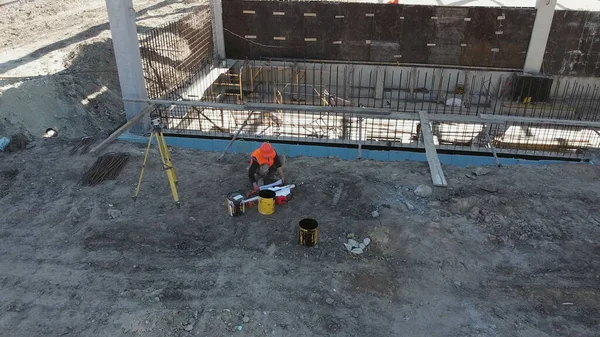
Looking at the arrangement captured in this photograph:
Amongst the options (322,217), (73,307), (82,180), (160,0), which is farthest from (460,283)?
(160,0)

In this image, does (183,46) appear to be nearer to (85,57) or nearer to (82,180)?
(85,57)

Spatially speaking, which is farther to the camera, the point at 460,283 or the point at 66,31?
the point at 66,31

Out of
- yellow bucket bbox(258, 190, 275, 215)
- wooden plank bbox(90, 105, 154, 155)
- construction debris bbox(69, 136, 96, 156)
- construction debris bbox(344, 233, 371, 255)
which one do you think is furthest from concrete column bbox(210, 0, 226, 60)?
construction debris bbox(344, 233, 371, 255)

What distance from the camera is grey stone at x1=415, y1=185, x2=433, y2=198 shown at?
807 centimetres

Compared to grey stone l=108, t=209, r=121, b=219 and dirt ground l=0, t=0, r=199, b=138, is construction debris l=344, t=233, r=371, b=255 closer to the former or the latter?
grey stone l=108, t=209, r=121, b=219

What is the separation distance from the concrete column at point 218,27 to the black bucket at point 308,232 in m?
12.1

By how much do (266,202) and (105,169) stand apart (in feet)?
11.8

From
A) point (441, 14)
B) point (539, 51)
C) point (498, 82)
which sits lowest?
point (498, 82)

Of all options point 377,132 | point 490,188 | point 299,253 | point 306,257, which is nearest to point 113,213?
point 299,253

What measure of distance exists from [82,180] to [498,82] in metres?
14.0

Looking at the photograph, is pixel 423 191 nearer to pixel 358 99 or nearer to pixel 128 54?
pixel 128 54

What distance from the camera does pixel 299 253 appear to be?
22.1 feet

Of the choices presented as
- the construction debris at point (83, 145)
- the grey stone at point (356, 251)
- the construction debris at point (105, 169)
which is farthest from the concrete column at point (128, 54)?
the grey stone at point (356, 251)

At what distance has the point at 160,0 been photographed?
2122cm
